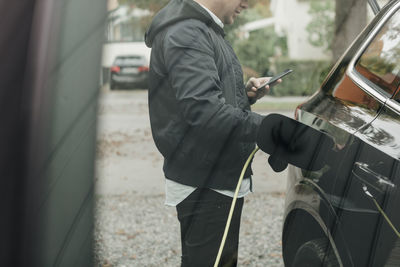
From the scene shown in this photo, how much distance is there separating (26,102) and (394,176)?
0.83 metres

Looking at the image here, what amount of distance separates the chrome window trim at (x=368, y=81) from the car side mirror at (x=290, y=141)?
0.61 feet

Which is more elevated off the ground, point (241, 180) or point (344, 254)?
point (241, 180)

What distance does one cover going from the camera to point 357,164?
4.47ft

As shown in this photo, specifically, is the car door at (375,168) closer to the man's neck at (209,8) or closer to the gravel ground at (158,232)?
the man's neck at (209,8)

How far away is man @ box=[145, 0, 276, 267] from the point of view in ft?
4.66

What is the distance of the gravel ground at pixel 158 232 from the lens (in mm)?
3436

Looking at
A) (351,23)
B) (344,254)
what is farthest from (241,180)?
(351,23)

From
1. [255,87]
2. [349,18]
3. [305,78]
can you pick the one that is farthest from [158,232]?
[255,87]

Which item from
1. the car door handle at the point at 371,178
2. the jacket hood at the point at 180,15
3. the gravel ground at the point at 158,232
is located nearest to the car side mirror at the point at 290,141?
the car door handle at the point at 371,178

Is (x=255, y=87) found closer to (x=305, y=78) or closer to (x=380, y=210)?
(x=380, y=210)

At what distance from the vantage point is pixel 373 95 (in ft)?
4.88

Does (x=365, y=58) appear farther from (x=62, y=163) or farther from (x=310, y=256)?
(x=62, y=163)

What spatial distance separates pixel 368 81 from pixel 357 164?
323mm

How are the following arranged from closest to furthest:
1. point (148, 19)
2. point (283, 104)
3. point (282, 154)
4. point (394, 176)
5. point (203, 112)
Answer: point (394, 176)
point (203, 112)
point (282, 154)
point (148, 19)
point (283, 104)
